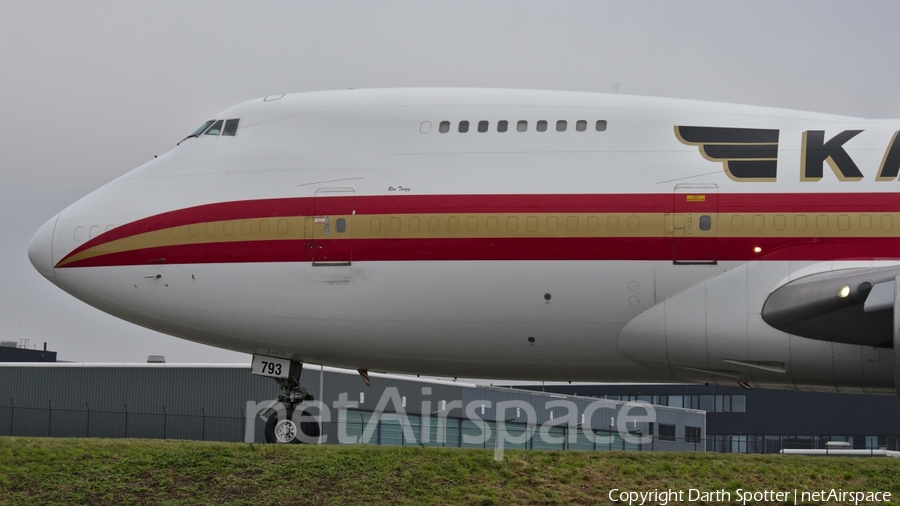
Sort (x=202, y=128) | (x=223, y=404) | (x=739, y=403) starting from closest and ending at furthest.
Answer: (x=202, y=128) < (x=223, y=404) < (x=739, y=403)

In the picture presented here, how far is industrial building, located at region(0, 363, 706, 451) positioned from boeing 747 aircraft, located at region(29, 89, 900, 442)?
2081 cm

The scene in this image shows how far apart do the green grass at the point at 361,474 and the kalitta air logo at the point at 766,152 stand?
5.21 metres

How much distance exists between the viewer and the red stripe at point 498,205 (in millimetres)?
17266

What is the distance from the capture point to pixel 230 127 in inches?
800

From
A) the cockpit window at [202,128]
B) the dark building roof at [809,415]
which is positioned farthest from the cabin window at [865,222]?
the dark building roof at [809,415]

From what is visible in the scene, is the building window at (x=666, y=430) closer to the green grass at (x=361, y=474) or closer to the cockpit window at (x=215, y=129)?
the green grass at (x=361, y=474)

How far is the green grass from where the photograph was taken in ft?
55.6

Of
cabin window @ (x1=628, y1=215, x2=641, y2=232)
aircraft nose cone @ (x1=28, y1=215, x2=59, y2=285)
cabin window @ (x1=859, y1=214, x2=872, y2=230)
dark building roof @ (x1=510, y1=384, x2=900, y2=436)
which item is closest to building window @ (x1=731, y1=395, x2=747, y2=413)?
dark building roof @ (x1=510, y1=384, x2=900, y2=436)

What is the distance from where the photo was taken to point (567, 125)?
61.0ft

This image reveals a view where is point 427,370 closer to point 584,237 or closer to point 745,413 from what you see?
point 584,237

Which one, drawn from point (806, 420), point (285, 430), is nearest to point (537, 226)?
point (285, 430)

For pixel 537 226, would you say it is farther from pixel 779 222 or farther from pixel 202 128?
pixel 202 128

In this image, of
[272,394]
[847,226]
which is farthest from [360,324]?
[272,394]

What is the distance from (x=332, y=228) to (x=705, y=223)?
6399 mm
